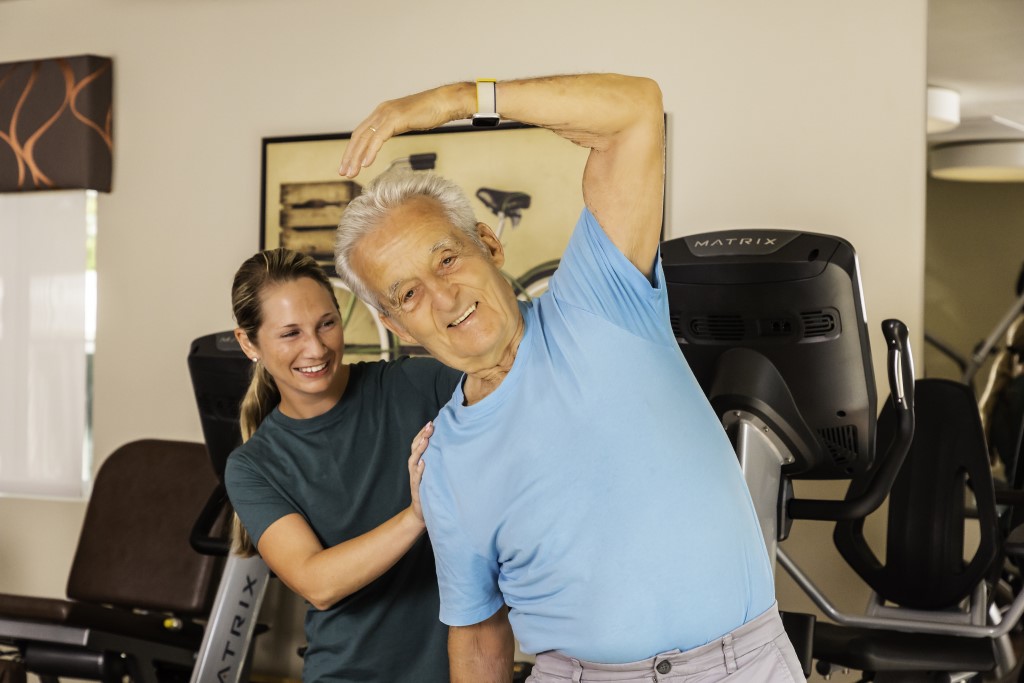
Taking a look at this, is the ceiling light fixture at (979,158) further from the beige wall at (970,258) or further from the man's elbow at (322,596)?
the man's elbow at (322,596)

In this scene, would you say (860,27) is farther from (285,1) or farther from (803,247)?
(285,1)

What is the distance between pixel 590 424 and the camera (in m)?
1.32

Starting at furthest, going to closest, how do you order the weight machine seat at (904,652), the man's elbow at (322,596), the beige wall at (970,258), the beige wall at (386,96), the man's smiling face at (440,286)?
the beige wall at (970,258) < the beige wall at (386,96) < the weight machine seat at (904,652) < the man's elbow at (322,596) < the man's smiling face at (440,286)

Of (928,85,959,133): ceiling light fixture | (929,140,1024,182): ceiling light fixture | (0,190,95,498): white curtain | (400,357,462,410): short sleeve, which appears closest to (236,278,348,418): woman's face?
(400,357,462,410): short sleeve

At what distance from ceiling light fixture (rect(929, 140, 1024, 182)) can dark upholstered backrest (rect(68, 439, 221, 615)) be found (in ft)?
16.8

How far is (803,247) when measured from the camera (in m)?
2.08

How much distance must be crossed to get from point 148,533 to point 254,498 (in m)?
2.10

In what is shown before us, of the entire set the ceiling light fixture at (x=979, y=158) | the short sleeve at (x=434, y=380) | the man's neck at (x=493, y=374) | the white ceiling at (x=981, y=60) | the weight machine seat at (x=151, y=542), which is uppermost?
the white ceiling at (x=981, y=60)

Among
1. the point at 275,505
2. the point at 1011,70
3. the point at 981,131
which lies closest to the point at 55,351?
the point at 275,505

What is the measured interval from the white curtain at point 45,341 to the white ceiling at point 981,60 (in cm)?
359

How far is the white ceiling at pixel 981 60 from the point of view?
419 centimetres

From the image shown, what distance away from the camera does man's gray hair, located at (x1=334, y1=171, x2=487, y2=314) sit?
1.48 meters

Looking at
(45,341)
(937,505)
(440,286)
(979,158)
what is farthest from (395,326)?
(979,158)

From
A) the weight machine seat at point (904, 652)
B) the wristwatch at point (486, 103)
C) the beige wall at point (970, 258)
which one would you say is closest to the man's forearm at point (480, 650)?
the wristwatch at point (486, 103)
